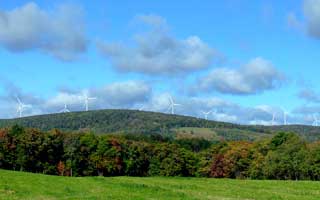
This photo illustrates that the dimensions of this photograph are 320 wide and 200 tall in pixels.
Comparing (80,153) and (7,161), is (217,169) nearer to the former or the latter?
(80,153)

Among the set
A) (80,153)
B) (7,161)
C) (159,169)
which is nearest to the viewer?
(7,161)

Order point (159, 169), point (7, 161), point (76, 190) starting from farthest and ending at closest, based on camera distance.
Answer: point (159, 169) < point (7, 161) < point (76, 190)

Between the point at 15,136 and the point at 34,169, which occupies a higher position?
the point at 15,136

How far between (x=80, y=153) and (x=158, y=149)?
21.4m

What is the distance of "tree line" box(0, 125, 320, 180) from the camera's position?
116812 mm

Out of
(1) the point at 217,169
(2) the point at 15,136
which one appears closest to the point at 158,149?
(1) the point at 217,169

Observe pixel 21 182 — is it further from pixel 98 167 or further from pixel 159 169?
pixel 159 169

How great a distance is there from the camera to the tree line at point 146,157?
117 meters

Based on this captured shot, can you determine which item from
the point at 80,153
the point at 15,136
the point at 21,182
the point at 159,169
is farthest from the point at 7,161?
the point at 21,182

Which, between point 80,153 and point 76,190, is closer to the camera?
point 76,190

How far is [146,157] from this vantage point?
133m

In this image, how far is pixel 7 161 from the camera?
115m

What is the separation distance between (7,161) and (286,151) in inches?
2507

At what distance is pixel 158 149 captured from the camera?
134 metres
